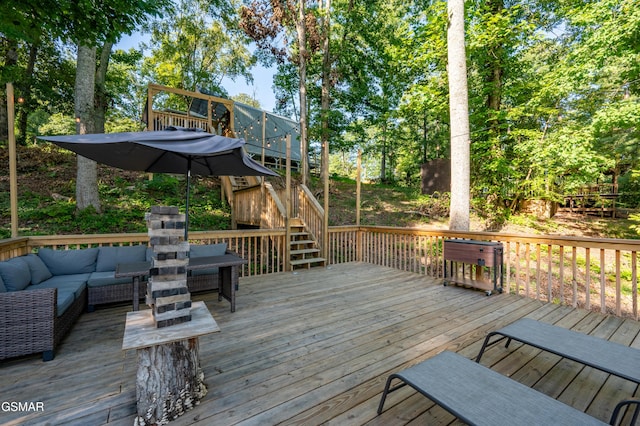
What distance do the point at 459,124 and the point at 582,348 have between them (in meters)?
4.48

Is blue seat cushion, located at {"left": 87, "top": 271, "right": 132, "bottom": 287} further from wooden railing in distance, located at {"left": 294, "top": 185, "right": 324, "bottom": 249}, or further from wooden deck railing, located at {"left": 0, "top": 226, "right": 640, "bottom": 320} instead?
wooden railing in distance, located at {"left": 294, "top": 185, "right": 324, "bottom": 249}

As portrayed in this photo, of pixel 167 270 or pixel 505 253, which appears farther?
pixel 505 253

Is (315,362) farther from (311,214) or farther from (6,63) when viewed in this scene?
(6,63)

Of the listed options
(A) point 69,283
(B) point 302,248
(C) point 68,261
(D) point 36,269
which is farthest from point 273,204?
(D) point 36,269

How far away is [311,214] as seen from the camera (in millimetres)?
6383

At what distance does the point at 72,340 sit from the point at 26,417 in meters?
1.13

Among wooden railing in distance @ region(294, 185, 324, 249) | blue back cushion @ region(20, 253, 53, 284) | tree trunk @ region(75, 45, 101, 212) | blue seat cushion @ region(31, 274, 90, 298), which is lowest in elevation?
blue seat cushion @ region(31, 274, 90, 298)

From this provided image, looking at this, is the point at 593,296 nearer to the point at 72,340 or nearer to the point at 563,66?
the point at 563,66

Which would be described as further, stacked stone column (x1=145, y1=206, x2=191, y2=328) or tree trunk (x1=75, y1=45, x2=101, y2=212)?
tree trunk (x1=75, y1=45, x2=101, y2=212)

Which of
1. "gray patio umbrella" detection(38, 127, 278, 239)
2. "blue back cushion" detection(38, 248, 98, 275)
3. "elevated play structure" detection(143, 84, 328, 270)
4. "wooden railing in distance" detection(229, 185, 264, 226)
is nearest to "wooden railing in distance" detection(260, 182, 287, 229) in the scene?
"elevated play structure" detection(143, 84, 328, 270)

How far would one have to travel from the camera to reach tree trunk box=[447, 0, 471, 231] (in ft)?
17.3

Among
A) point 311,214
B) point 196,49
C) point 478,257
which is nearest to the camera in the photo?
point 478,257

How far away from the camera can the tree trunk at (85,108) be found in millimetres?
6191

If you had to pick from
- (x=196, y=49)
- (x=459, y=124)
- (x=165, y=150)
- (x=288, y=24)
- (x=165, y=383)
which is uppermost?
(x=196, y=49)
